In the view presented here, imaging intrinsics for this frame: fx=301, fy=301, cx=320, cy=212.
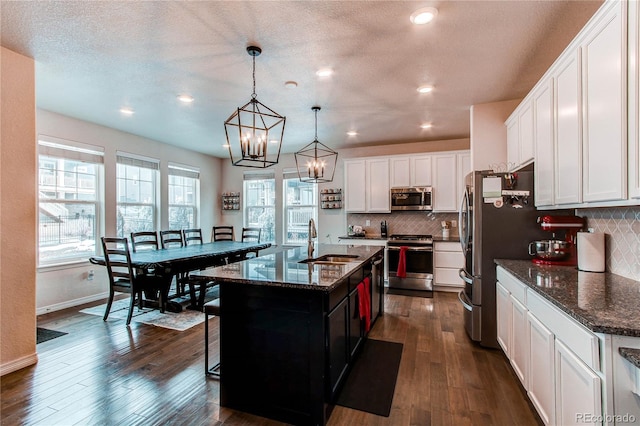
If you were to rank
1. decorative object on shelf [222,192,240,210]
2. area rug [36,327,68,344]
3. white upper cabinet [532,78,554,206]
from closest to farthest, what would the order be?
white upper cabinet [532,78,554,206] < area rug [36,327,68,344] < decorative object on shelf [222,192,240,210]

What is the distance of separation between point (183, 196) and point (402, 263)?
4.61 metres

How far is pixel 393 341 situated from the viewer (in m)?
3.15

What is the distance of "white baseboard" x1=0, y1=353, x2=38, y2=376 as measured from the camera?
2.49m

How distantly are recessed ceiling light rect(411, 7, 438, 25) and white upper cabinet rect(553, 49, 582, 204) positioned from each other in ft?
3.11

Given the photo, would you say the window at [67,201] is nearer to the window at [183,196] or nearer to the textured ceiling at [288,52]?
the textured ceiling at [288,52]

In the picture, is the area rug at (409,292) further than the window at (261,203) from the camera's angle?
No

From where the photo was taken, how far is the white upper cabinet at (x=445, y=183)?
522 cm

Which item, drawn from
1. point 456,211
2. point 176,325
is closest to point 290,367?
point 176,325

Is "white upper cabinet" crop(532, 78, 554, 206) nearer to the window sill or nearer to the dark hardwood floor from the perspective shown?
the dark hardwood floor

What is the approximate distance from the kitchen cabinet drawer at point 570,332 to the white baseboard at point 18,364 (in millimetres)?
3995

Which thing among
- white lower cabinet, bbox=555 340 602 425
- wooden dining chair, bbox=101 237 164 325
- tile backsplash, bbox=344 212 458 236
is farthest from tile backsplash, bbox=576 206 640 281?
wooden dining chair, bbox=101 237 164 325

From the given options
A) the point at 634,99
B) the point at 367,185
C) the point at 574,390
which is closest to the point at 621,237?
the point at 634,99

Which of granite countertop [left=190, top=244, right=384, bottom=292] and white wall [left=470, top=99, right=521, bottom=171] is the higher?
white wall [left=470, top=99, right=521, bottom=171]

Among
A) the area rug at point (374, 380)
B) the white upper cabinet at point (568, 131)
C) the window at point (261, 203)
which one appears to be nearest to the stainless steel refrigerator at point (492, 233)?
the white upper cabinet at point (568, 131)
